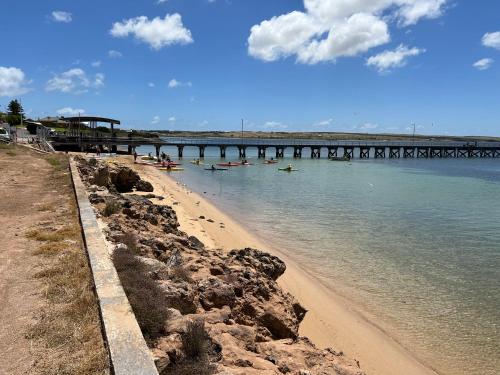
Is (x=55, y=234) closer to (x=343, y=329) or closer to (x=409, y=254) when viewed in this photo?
(x=343, y=329)

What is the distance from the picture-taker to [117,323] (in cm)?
453

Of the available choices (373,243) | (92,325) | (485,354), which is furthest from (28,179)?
(485,354)

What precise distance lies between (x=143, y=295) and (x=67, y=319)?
902 millimetres

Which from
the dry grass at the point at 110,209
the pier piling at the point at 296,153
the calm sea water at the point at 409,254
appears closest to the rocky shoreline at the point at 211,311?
the dry grass at the point at 110,209

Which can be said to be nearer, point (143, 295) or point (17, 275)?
point (143, 295)

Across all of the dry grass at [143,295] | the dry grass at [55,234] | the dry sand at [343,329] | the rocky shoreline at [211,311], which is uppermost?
the dry grass at [55,234]

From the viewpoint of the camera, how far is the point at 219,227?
1914cm

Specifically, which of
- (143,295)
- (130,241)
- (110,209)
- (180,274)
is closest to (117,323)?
(143,295)

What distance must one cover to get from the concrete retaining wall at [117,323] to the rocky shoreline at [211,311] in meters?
0.18

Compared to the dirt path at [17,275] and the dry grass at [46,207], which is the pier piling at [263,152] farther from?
the dry grass at [46,207]

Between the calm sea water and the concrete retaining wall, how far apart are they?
257 inches

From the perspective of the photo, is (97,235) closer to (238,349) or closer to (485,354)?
(238,349)

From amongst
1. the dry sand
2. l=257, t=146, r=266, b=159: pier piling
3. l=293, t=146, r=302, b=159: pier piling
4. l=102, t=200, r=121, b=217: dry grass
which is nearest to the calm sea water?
the dry sand

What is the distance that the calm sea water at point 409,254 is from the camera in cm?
977
